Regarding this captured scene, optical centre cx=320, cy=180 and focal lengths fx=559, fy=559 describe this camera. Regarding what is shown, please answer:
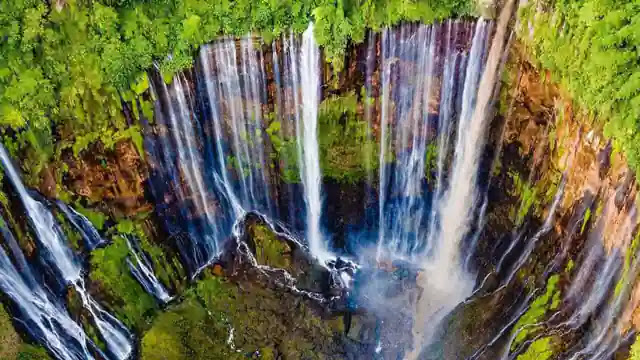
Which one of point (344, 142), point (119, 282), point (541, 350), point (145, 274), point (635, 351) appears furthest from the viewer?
point (344, 142)

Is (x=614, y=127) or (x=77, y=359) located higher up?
(x=614, y=127)

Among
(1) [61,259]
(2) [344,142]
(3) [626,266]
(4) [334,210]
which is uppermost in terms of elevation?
(2) [344,142]

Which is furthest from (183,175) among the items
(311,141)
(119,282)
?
(311,141)

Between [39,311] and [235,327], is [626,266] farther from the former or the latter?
[39,311]

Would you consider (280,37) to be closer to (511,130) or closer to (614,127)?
(511,130)

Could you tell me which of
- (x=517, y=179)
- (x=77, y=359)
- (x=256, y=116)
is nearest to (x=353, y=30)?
(x=256, y=116)

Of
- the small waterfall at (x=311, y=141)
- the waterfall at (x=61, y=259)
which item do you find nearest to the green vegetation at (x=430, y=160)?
→ the small waterfall at (x=311, y=141)

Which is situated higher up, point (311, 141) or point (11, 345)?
point (311, 141)
